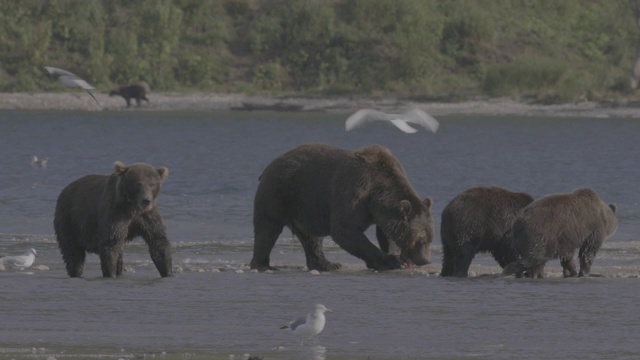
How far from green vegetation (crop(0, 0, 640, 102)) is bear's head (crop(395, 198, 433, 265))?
40636 millimetres

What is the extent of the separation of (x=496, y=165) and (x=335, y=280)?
22521 millimetres

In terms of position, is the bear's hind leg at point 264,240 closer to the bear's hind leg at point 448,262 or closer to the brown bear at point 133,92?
the bear's hind leg at point 448,262

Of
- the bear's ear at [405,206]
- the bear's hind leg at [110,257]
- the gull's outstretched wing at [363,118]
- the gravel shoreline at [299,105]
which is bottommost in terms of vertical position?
the gravel shoreline at [299,105]

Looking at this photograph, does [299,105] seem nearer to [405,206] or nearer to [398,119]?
[398,119]

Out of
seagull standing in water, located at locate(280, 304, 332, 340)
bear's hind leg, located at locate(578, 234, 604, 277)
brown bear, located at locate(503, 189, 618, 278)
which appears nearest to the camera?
seagull standing in water, located at locate(280, 304, 332, 340)

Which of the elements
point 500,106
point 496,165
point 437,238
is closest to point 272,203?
point 437,238

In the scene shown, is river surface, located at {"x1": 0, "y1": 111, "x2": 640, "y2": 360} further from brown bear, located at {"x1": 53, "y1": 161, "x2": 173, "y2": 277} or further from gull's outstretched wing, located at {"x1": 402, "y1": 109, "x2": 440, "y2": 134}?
gull's outstretched wing, located at {"x1": 402, "y1": 109, "x2": 440, "y2": 134}

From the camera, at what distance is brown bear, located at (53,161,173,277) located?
494 inches

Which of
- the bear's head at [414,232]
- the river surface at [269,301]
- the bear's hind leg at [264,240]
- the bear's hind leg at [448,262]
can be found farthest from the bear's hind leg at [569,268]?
the bear's hind leg at [264,240]

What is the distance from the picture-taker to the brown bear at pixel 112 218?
12547 mm

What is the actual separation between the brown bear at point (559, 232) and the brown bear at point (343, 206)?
878mm

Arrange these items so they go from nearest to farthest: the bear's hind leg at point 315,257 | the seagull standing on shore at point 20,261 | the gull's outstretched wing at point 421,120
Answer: the seagull standing on shore at point 20,261 → the bear's hind leg at point 315,257 → the gull's outstretched wing at point 421,120

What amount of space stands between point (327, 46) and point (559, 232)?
150ft

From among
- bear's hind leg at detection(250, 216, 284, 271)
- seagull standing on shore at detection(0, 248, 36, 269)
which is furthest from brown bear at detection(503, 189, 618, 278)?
seagull standing on shore at detection(0, 248, 36, 269)
